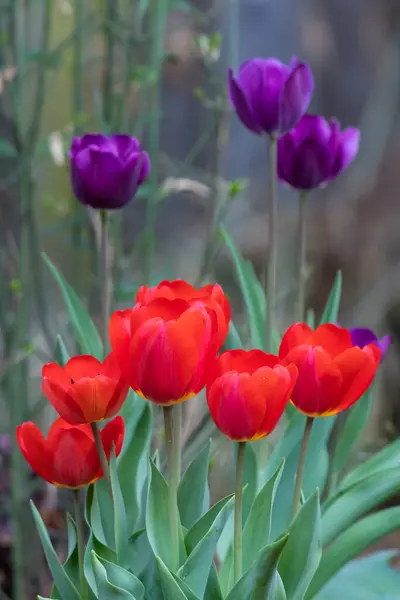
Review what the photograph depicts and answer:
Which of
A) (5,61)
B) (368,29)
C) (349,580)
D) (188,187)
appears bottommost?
(349,580)

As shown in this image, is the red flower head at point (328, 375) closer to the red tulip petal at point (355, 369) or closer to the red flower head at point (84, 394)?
the red tulip petal at point (355, 369)

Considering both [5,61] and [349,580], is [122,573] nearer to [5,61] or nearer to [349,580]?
[349,580]

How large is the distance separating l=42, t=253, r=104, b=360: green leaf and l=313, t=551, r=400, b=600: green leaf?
271 mm

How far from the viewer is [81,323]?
2.02 feet

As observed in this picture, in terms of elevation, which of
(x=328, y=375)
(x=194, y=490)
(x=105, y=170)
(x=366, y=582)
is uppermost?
(x=105, y=170)

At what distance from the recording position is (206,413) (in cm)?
79

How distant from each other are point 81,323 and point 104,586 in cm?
25

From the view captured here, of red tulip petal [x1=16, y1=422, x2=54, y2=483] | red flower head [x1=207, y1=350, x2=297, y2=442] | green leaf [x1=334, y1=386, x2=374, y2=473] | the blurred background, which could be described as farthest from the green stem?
the blurred background

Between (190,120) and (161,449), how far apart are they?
1062 millimetres

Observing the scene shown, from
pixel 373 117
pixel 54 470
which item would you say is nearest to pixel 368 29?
pixel 373 117

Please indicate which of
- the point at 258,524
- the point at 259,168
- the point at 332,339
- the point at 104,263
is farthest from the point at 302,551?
the point at 259,168

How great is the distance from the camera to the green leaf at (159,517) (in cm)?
44

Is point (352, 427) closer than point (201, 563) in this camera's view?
No

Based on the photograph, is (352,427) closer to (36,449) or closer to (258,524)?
(258,524)
